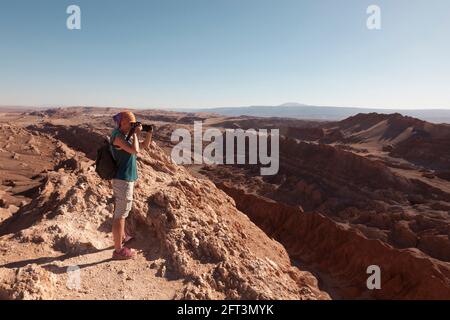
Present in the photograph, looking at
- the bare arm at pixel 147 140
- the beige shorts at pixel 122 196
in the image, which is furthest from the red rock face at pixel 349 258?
the bare arm at pixel 147 140

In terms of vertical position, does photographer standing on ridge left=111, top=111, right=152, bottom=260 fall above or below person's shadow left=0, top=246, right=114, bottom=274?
above

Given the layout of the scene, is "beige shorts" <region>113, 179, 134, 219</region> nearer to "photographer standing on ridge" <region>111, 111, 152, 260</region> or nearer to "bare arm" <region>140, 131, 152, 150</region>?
"photographer standing on ridge" <region>111, 111, 152, 260</region>

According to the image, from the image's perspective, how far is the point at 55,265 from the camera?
4.23 metres

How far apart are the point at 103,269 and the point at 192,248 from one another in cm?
128

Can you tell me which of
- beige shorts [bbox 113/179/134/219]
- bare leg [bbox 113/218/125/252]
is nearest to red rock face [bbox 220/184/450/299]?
bare leg [bbox 113/218/125/252]

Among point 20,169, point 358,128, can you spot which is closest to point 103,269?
point 20,169

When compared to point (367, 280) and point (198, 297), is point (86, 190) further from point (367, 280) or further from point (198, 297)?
point (367, 280)

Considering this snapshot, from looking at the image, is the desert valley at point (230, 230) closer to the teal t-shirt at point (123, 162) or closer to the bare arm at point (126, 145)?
the teal t-shirt at point (123, 162)

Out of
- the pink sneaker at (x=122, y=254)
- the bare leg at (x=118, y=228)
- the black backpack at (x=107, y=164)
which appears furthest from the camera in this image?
the pink sneaker at (x=122, y=254)
